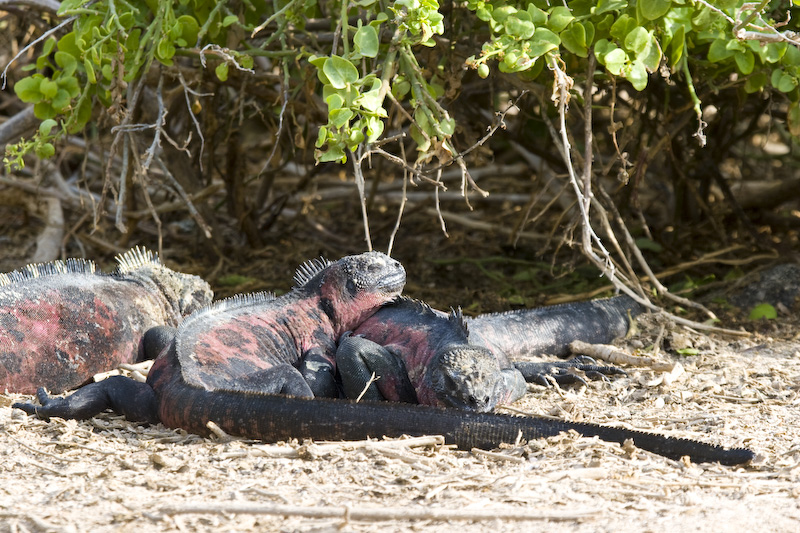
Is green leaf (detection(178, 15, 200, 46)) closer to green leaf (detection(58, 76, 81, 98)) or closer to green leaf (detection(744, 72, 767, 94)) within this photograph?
green leaf (detection(58, 76, 81, 98))

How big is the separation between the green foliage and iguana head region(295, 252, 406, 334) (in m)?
0.57

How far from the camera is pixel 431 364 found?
3.22 m

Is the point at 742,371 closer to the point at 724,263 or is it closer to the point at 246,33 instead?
the point at 724,263

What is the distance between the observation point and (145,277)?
450 cm

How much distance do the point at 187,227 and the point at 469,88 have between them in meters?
2.74

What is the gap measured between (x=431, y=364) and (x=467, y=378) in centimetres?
24

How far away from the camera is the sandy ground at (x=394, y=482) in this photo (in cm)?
211

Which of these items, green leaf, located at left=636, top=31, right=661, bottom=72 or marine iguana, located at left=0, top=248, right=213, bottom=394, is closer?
green leaf, located at left=636, top=31, right=661, bottom=72

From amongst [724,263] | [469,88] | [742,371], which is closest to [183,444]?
[742,371]

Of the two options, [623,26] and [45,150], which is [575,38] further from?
[45,150]

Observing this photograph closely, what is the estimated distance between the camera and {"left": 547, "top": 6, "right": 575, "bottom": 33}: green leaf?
335 centimetres

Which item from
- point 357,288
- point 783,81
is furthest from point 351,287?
point 783,81

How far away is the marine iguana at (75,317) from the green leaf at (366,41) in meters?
1.81

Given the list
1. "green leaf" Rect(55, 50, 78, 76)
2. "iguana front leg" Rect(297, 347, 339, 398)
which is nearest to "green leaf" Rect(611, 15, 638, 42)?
"iguana front leg" Rect(297, 347, 339, 398)
